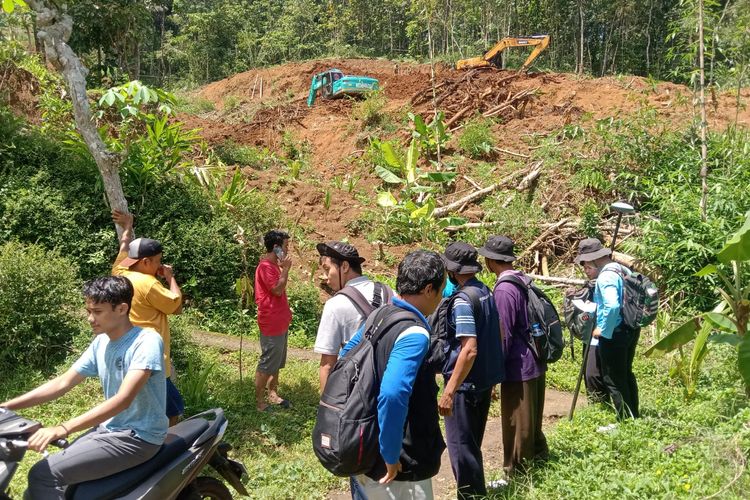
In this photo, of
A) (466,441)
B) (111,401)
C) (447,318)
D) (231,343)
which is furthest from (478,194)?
(111,401)

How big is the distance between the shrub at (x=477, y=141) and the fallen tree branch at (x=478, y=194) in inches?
62.5

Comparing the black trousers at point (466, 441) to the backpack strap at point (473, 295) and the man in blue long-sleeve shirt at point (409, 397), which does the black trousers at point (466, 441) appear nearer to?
the backpack strap at point (473, 295)

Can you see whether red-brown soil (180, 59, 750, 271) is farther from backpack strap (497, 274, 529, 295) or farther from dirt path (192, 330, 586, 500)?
backpack strap (497, 274, 529, 295)

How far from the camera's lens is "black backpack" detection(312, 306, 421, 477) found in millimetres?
2473

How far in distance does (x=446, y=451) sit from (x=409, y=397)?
2.79 meters

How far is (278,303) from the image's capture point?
5285mm

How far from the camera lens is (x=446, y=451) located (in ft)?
16.5

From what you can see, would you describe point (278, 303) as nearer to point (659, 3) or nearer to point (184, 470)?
point (184, 470)

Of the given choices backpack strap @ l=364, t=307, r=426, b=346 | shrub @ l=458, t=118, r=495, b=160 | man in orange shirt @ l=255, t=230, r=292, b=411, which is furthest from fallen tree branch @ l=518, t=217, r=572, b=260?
backpack strap @ l=364, t=307, r=426, b=346

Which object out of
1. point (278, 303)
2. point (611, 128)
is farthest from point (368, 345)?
point (611, 128)

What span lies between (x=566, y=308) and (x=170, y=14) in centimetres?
3945

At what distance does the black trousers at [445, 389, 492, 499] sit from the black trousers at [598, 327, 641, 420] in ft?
5.15

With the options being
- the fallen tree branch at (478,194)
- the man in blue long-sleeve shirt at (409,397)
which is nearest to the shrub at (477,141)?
the fallen tree branch at (478,194)

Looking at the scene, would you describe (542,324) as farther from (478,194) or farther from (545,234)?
(478,194)
